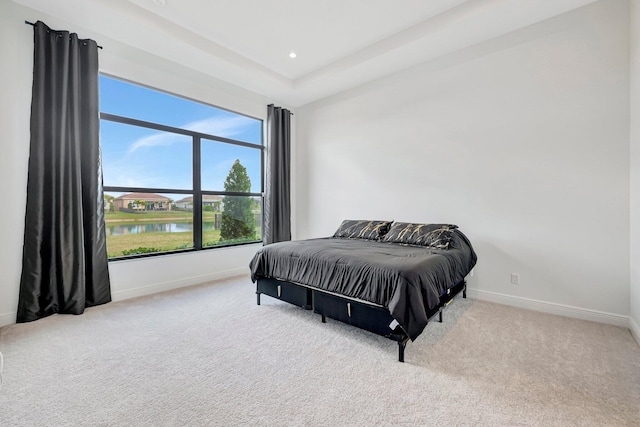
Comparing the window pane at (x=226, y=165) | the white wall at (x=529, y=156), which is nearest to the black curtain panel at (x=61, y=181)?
the window pane at (x=226, y=165)

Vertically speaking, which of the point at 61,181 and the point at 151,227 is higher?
the point at 61,181

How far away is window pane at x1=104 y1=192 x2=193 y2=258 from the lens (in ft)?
10.8

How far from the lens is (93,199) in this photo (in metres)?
2.90

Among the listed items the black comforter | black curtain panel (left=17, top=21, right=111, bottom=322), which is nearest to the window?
black curtain panel (left=17, top=21, right=111, bottom=322)

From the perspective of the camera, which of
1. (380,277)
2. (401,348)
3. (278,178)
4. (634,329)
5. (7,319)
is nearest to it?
(401,348)

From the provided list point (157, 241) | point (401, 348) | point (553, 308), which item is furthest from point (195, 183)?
point (553, 308)

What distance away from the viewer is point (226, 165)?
14.4ft

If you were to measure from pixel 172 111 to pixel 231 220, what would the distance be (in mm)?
1765

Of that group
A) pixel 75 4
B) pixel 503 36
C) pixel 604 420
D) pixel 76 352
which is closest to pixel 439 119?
pixel 503 36

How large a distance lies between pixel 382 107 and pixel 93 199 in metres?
3.75

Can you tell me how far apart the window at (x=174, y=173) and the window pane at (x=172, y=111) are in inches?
0.4

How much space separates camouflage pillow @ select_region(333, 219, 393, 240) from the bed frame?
109 centimetres

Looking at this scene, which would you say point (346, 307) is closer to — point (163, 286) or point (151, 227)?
point (163, 286)

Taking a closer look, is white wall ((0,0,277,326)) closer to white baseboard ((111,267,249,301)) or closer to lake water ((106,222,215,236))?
white baseboard ((111,267,249,301))
